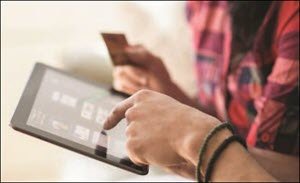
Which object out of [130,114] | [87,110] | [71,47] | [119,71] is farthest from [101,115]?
[71,47]

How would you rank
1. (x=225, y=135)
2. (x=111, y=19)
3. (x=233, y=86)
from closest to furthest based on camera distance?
(x=225, y=135)
(x=233, y=86)
(x=111, y=19)

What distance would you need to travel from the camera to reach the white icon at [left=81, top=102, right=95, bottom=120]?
2.37 feet

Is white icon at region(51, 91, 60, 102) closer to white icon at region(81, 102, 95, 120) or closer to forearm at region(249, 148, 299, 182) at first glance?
white icon at region(81, 102, 95, 120)

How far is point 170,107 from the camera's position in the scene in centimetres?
54

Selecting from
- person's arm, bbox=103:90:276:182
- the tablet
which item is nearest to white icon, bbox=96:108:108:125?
the tablet

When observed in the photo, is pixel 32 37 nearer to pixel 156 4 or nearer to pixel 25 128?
pixel 156 4

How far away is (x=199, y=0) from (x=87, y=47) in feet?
0.84

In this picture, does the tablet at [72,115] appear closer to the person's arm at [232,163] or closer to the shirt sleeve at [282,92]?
the person's arm at [232,163]

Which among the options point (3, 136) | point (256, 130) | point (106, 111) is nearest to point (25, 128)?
point (106, 111)

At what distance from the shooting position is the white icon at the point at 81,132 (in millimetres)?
648

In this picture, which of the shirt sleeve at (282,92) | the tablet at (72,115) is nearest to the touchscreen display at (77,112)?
the tablet at (72,115)

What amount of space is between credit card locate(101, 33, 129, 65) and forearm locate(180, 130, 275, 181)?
371 mm

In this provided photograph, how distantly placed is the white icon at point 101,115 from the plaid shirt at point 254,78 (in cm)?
29

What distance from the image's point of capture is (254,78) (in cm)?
95
